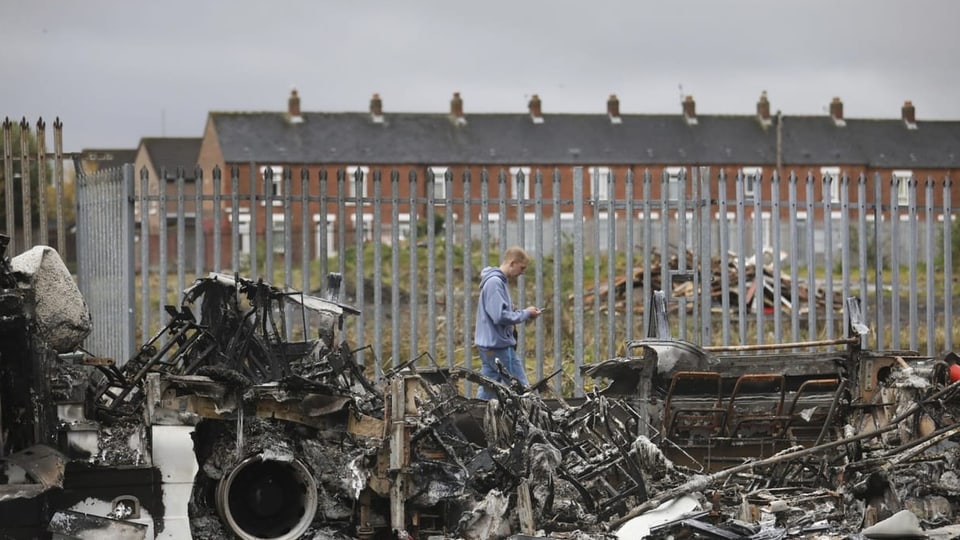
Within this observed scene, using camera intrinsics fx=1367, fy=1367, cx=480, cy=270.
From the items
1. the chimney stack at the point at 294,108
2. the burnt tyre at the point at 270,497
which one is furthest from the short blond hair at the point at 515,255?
the chimney stack at the point at 294,108

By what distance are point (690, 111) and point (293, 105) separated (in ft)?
55.1

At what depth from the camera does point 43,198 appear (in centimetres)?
1287

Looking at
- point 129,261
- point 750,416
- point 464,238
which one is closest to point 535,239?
point 464,238

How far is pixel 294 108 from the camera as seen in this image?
54438 mm

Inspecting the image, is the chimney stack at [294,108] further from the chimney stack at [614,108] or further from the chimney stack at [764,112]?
the chimney stack at [764,112]

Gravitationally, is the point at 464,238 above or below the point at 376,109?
below

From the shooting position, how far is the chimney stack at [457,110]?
56250mm

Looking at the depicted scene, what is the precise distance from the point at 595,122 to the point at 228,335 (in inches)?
1909

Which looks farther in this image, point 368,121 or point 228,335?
point 368,121

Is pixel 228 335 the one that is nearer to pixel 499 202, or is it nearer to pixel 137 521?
pixel 137 521

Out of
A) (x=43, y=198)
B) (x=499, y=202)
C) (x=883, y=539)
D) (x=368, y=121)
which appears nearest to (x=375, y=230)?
(x=499, y=202)

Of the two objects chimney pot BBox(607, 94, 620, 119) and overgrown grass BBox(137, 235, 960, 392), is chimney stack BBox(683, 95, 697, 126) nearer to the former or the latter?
chimney pot BBox(607, 94, 620, 119)

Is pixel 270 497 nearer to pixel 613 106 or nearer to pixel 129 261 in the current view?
pixel 129 261

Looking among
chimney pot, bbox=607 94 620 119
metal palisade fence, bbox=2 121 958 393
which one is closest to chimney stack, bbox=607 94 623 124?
chimney pot, bbox=607 94 620 119
